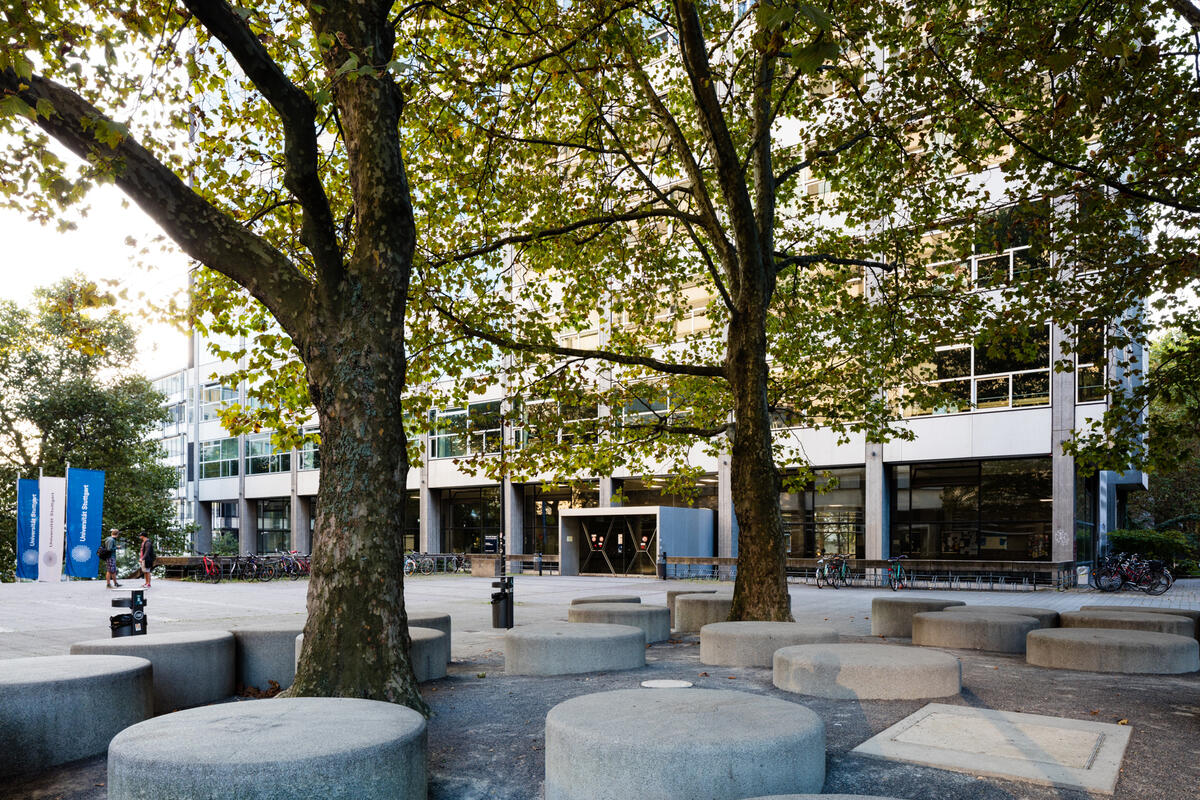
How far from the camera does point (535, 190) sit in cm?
1506

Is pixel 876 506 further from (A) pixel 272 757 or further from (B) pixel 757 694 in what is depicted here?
(A) pixel 272 757

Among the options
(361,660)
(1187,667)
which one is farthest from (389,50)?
(1187,667)

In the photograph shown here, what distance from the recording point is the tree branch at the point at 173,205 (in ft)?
20.0

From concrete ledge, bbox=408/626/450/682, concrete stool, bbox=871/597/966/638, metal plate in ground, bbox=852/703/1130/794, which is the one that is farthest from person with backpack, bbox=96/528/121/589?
metal plate in ground, bbox=852/703/1130/794

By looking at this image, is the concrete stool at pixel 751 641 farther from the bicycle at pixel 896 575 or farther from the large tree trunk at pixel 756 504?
the bicycle at pixel 896 575

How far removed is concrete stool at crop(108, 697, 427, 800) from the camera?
379 cm

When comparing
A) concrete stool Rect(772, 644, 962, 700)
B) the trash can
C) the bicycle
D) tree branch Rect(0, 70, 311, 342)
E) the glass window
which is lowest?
the bicycle

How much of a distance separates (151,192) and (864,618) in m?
14.4

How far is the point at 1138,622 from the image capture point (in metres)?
11.0

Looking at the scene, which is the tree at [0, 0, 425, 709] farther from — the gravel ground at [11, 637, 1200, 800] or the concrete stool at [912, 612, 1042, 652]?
the concrete stool at [912, 612, 1042, 652]

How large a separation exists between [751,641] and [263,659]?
17.2ft

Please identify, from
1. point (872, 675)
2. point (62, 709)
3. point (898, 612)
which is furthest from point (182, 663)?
point (898, 612)

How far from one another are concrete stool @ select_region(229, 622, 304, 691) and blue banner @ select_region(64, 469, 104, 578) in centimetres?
1948

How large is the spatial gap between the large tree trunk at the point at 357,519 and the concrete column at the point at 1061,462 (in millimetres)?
23314
